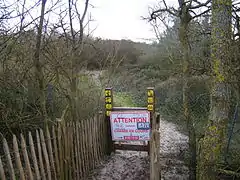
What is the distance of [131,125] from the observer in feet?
16.6

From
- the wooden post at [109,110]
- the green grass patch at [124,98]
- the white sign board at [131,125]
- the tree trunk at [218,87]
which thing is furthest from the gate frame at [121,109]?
the green grass patch at [124,98]

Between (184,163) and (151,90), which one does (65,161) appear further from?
(184,163)

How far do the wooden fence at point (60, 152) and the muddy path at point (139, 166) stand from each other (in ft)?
1.03

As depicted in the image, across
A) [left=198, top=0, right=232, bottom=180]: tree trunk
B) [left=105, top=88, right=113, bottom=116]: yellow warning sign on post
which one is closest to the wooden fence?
[left=105, top=88, right=113, bottom=116]: yellow warning sign on post

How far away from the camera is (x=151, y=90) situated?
480 centimetres

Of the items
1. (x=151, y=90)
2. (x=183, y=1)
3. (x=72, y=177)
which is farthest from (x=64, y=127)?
(x=183, y=1)

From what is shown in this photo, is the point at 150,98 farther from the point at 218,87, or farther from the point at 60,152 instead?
the point at 60,152

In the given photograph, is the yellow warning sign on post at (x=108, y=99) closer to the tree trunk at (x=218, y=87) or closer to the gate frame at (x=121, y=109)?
the gate frame at (x=121, y=109)

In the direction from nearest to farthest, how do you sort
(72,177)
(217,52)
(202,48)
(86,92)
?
1. (217,52)
2. (72,177)
3. (86,92)
4. (202,48)

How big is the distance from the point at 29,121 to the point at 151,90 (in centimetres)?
274

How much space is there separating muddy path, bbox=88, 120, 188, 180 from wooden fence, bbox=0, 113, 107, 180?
0.31m

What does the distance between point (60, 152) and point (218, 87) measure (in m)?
2.53

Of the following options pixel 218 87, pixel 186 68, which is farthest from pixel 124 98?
pixel 218 87

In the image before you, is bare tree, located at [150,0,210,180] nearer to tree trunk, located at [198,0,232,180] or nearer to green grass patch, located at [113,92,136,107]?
tree trunk, located at [198,0,232,180]
